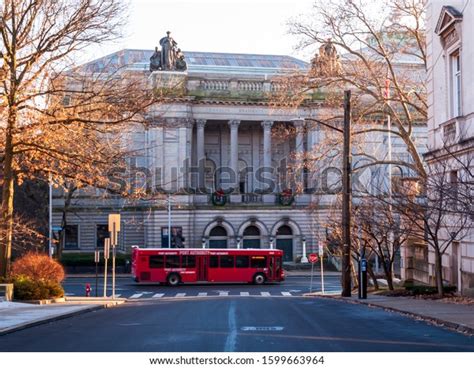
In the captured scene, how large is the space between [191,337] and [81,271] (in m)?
56.5

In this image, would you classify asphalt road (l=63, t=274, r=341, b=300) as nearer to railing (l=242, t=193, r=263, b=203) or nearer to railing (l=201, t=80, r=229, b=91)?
railing (l=242, t=193, r=263, b=203)

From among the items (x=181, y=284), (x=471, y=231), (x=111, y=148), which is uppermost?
(x=111, y=148)

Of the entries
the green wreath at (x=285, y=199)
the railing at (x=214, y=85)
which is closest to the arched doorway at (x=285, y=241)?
the green wreath at (x=285, y=199)

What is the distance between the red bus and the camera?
53500 millimetres

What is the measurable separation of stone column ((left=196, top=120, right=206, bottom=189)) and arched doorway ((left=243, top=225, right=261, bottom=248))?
21.9ft

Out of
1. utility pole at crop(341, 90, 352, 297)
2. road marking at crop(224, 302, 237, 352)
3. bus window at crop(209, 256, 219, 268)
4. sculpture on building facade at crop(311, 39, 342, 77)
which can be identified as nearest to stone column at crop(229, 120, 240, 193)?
bus window at crop(209, 256, 219, 268)

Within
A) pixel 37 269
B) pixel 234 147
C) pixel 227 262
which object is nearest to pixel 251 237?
pixel 234 147

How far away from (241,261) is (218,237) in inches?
814

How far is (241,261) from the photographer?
54562 millimetres

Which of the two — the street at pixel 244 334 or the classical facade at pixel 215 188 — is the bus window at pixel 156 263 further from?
the street at pixel 244 334

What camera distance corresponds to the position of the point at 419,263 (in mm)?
37562

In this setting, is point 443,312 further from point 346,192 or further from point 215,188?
point 215,188

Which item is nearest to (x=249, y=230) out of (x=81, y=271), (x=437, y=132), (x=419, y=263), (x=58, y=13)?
(x=81, y=271)

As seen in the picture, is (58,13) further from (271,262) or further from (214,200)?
(214,200)
